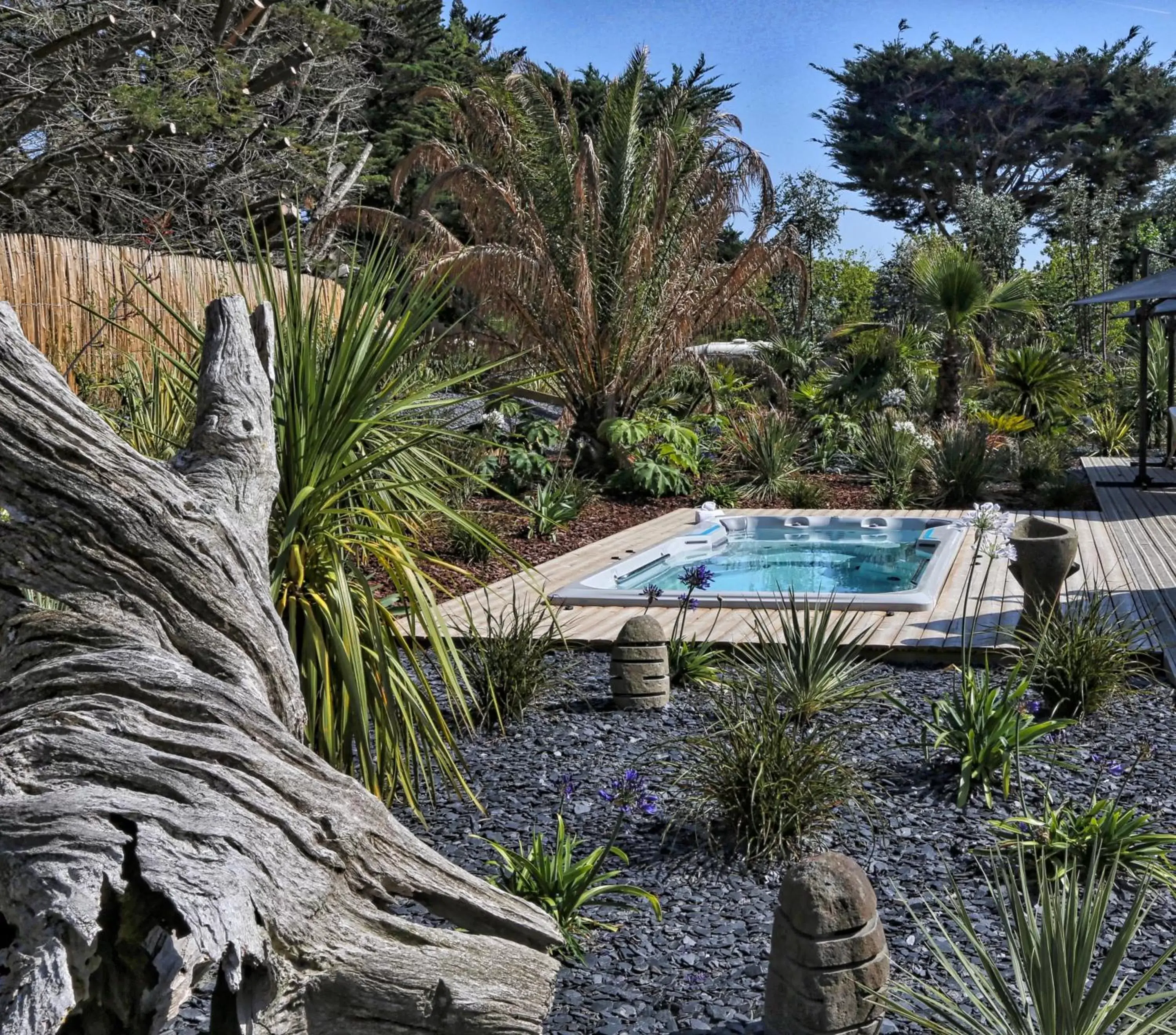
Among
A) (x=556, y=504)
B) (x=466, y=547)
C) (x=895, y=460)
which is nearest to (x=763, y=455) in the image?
(x=895, y=460)

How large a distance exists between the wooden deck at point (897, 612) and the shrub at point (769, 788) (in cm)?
129

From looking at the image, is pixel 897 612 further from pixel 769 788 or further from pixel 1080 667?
pixel 769 788

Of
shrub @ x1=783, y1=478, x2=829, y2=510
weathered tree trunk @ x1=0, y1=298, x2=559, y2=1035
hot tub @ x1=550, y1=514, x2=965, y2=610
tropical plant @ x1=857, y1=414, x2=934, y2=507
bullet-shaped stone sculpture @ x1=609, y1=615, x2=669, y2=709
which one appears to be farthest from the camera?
shrub @ x1=783, y1=478, x2=829, y2=510

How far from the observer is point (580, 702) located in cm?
492

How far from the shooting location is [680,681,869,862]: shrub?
11.1ft

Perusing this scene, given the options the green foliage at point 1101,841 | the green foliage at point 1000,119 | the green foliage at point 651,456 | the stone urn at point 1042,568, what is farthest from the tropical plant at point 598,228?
the green foliage at point 1000,119

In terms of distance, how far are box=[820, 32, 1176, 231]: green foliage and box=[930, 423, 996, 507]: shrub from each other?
21492 mm

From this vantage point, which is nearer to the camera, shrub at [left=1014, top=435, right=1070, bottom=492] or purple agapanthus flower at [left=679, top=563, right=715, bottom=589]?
purple agapanthus flower at [left=679, top=563, right=715, bottom=589]

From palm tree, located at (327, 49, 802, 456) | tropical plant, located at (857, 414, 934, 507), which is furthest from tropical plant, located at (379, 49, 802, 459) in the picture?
tropical plant, located at (857, 414, 934, 507)

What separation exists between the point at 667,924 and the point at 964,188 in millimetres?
28926

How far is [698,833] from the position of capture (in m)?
3.45

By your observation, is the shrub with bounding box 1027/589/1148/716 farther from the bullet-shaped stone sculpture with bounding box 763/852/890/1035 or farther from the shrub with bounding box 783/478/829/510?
the shrub with bounding box 783/478/829/510

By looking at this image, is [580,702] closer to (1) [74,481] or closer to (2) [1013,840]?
(2) [1013,840]

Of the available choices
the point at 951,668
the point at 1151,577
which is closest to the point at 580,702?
the point at 951,668
